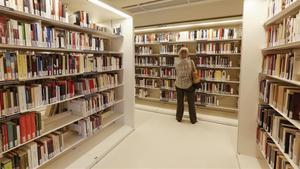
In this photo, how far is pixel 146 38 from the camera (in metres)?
5.05

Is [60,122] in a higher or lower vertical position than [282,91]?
lower

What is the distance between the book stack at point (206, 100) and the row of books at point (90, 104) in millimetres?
2352

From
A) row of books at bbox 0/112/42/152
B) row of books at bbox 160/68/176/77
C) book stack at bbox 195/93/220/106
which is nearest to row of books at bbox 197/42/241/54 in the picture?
row of books at bbox 160/68/176/77

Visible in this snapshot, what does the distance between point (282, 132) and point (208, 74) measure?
2712 mm

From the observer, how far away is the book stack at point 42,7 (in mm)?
1610

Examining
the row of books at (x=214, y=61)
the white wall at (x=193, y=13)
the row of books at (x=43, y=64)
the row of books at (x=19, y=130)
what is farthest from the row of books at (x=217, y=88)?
the row of books at (x=19, y=130)

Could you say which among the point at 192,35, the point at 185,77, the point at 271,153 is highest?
the point at 192,35

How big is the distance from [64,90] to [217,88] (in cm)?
337

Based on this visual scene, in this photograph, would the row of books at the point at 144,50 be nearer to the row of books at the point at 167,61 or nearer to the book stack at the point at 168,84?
the row of books at the point at 167,61

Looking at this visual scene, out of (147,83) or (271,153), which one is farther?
(147,83)

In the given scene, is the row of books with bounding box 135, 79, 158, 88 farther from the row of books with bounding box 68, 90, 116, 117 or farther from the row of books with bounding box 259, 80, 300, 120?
the row of books with bounding box 259, 80, 300, 120

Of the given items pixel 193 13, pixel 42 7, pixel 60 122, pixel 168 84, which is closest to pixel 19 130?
pixel 60 122

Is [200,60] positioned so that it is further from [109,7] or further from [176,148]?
[109,7]

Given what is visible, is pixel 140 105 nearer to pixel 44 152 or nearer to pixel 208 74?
pixel 208 74
